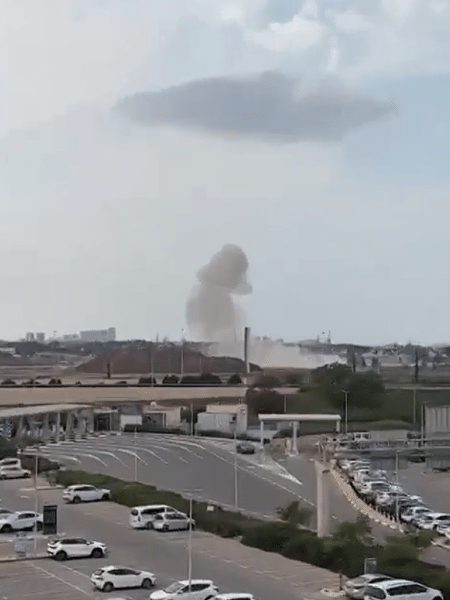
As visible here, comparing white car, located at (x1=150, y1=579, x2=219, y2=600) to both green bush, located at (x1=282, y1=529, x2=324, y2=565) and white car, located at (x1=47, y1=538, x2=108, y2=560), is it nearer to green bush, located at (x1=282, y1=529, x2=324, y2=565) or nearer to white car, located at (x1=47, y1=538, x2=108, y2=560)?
green bush, located at (x1=282, y1=529, x2=324, y2=565)

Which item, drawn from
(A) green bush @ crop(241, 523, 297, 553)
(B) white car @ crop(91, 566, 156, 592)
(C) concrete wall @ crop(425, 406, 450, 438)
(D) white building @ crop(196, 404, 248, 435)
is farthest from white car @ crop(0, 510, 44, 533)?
(D) white building @ crop(196, 404, 248, 435)

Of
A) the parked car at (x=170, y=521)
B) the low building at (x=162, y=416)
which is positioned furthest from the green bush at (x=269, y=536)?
the low building at (x=162, y=416)

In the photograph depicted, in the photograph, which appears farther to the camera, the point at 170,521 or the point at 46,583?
the point at 170,521

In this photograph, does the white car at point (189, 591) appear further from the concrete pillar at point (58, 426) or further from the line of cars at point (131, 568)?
the concrete pillar at point (58, 426)

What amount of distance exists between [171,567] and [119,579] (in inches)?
20.4

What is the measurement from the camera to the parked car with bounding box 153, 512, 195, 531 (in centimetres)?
711

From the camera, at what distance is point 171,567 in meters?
5.92

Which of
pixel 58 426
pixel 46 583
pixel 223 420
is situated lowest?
pixel 46 583

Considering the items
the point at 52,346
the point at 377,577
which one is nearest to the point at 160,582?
the point at 377,577

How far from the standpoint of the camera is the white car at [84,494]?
859 centimetres

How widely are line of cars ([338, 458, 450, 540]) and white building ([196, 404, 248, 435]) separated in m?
4.00

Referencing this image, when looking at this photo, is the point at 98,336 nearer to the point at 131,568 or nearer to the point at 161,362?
the point at 161,362

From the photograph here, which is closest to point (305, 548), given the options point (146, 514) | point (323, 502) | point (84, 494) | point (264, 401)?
point (323, 502)

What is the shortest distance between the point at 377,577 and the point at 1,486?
526cm
